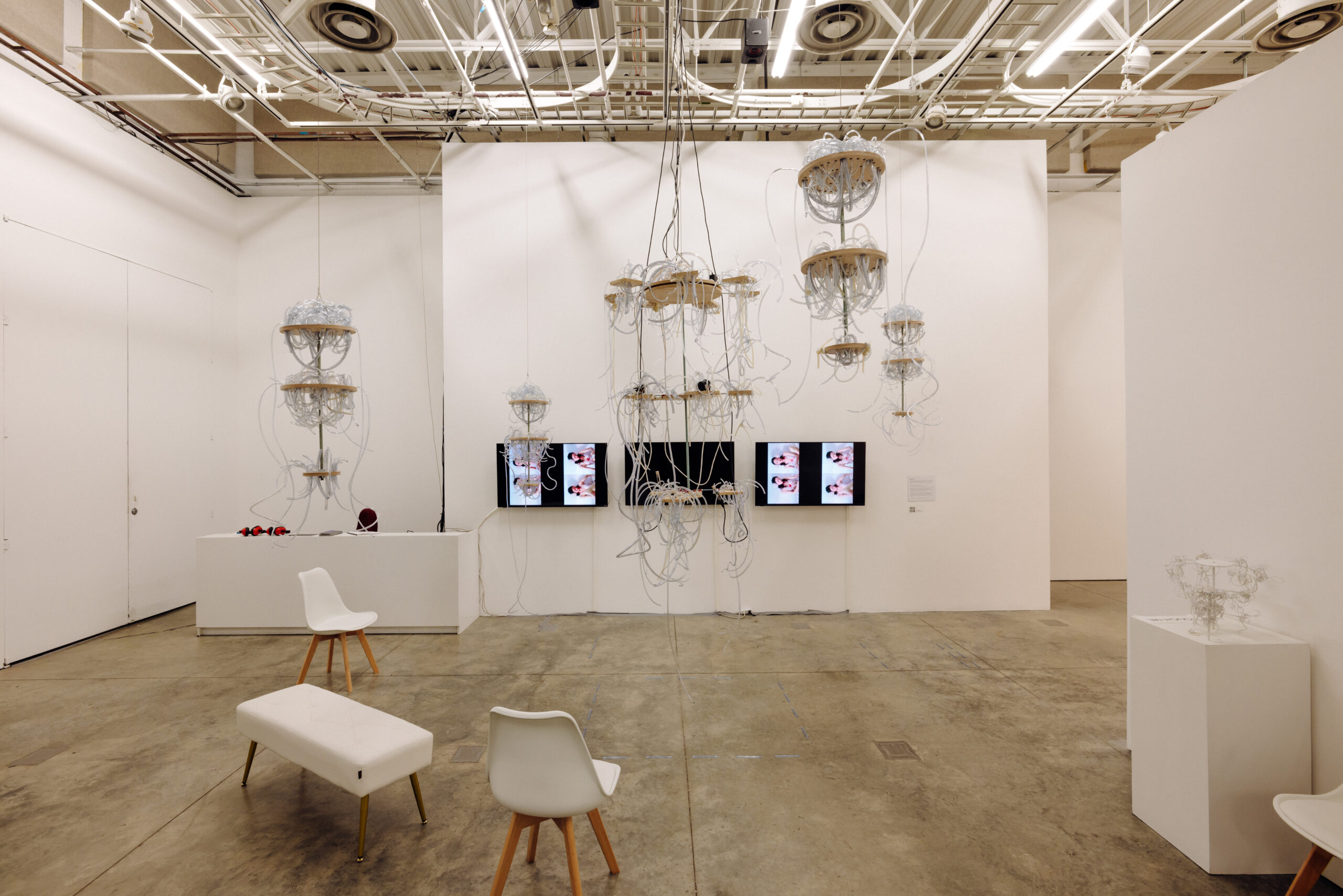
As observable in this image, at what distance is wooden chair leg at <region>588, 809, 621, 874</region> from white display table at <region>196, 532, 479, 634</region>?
12.9ft

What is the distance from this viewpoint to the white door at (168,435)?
6484 millimetres

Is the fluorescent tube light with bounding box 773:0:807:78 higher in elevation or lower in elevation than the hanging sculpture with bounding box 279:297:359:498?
higher

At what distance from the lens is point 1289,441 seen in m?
2.62

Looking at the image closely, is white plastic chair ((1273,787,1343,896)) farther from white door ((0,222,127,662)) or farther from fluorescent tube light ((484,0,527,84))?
white door ((0,222,127,662))

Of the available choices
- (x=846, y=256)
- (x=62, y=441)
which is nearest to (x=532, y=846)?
(x=846, y=256)

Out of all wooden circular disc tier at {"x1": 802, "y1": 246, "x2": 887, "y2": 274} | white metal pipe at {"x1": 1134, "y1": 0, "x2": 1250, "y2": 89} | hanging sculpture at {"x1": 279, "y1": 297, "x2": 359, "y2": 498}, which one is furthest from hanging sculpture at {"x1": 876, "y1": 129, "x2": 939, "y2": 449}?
hanging sculpture at {"x1": 279, "y1": 297, "x2": 359, "y2": 498}

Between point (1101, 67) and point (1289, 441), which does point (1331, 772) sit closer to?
point (1289, 441)

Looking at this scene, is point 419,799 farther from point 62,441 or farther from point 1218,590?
point 62,441

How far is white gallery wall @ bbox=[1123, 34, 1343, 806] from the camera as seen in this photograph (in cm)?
247

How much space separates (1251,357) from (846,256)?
2.00 meters

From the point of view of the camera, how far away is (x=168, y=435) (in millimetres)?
6910

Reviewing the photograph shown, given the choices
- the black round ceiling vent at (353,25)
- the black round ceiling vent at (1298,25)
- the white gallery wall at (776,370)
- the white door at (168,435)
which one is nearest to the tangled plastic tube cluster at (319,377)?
the white gallery wall at (776,370)

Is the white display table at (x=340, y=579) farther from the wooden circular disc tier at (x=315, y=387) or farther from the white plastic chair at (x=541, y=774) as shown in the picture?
the white plastic chair at (x=541, y=774)

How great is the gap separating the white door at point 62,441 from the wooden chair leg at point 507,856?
597cm
